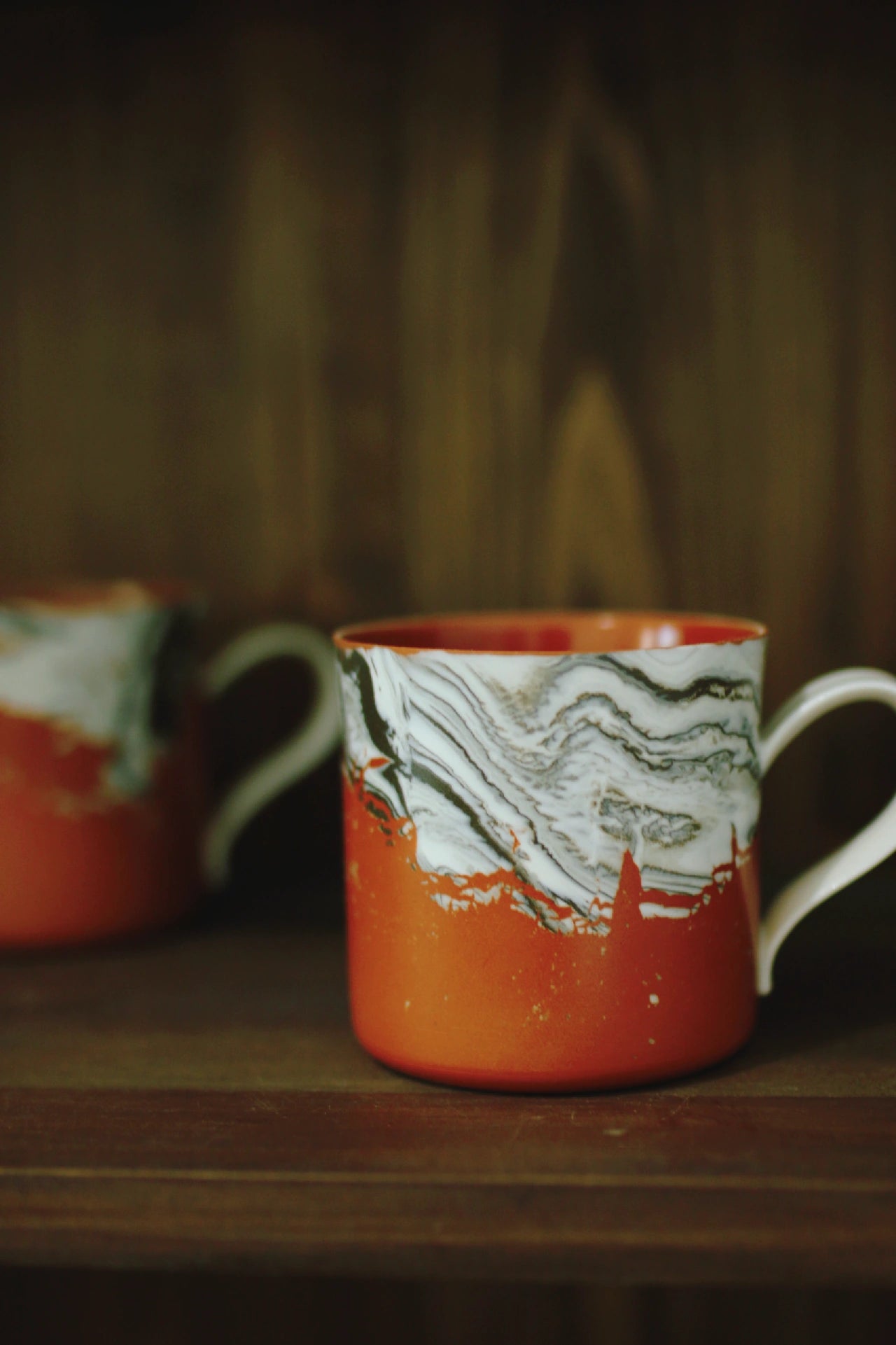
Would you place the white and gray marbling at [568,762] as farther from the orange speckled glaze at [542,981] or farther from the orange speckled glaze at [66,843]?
the orange speckled glaze at [66,843]

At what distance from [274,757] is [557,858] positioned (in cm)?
27

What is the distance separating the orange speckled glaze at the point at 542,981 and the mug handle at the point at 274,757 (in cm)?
19

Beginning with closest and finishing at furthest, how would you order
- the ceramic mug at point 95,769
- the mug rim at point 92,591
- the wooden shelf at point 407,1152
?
the wooden shelf at point 407,1152
the ceramic mug at point 95,769
the mug rim at point 92,591

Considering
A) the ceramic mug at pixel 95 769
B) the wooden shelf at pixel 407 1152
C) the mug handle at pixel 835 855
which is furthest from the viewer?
the ceramic mug at pixel 95 769

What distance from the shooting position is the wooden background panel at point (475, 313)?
0.64 m

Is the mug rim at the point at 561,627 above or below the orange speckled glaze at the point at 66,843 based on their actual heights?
above

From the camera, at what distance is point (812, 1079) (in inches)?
17.3

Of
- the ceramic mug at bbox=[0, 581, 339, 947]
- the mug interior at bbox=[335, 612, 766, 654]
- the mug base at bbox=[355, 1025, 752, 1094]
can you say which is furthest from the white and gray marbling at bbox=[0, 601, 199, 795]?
the mug base at bbox=[355, 1025, 752, 1094]

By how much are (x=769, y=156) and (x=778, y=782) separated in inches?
12.9

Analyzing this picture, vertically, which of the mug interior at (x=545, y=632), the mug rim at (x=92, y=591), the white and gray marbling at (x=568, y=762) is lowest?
the white and gray marbling at (x=568, y=762)

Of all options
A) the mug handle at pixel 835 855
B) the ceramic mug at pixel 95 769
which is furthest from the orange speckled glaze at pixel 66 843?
the mug handle at pixel 835 855

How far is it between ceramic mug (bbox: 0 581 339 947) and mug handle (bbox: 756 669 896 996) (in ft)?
0.94

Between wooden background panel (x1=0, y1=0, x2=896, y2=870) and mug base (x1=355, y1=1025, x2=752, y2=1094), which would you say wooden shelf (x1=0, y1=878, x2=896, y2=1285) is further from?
wooden background panel (x1=0, y1=0, x2=896, y2=870)

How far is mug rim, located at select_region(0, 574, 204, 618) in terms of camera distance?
0.67 metres
